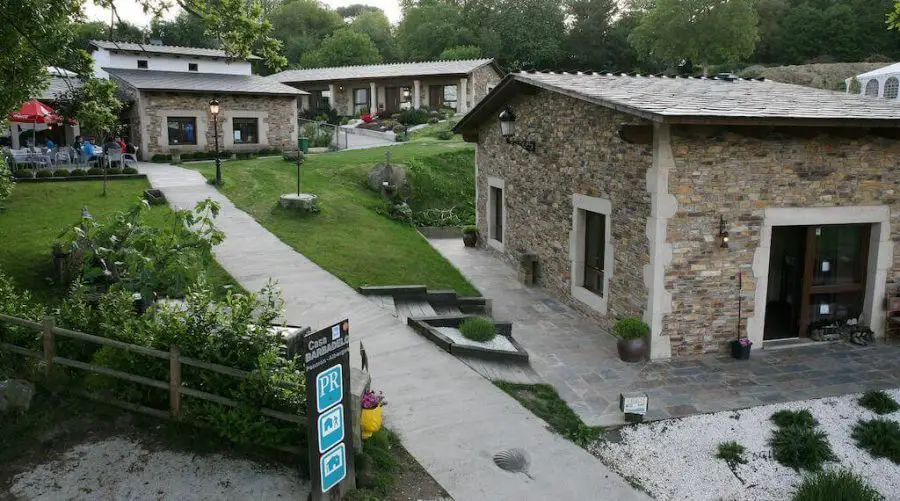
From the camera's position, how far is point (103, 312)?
824cm

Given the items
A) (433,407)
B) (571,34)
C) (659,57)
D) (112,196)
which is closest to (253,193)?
(112,196)

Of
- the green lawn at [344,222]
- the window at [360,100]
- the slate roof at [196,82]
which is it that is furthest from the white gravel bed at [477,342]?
the window at [360,100]

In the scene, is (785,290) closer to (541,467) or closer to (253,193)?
(541,467)

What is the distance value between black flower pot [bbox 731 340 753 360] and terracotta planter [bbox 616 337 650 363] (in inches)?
56.9

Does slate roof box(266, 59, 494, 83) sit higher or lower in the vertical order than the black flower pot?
higher

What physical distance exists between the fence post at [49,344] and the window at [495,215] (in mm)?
11532

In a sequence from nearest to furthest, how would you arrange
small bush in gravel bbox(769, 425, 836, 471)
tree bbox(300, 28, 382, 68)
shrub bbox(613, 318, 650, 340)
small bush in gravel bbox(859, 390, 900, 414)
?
small bush in gravel bbox(769, 425, 836, 471) < small bush in gravel bbox(859, 390, 900, 414) < shrub bbox(613, 318, 650, 340) < tree bbox(300, 28, 382, 68)

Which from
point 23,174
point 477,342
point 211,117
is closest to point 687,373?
point 477,342

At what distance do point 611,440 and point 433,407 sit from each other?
7.21 ft

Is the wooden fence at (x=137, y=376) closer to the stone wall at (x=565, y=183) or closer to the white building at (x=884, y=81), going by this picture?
the stone wall at (x=565, y=183)

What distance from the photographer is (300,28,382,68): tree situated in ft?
183

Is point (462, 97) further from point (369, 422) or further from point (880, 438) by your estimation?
point (369, 422)

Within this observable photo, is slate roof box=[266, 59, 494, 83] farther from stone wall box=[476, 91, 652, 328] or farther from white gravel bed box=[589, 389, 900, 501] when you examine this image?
white gravel bed box=[589, 389, 900, 501]

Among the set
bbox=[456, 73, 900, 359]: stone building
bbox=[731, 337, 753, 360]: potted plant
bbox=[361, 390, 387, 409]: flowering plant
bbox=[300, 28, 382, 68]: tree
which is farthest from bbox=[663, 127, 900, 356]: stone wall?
bbox=[300, 28, 382, 68]: tree
